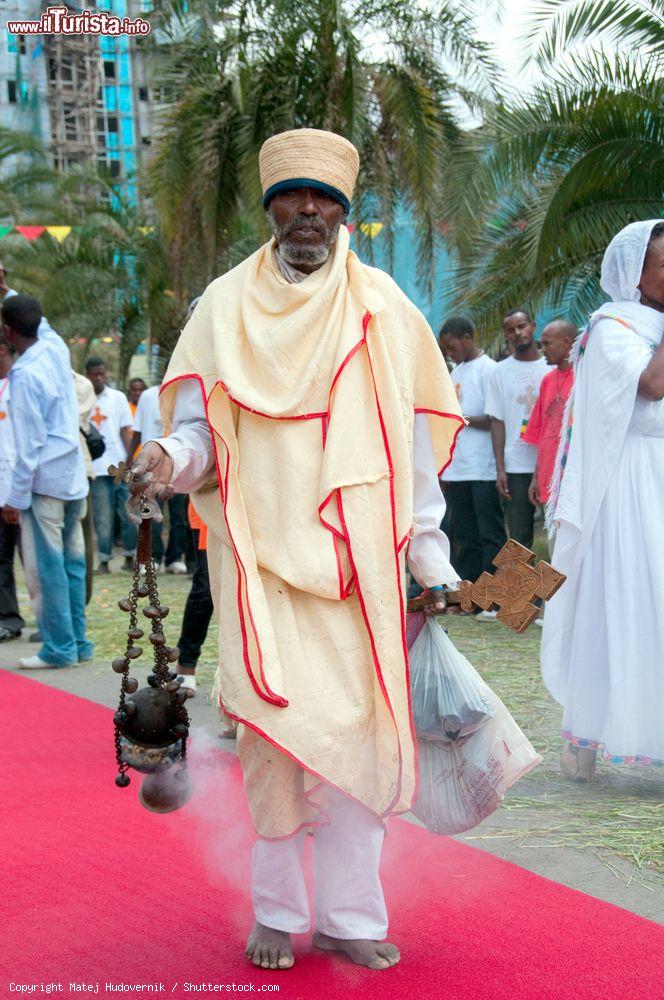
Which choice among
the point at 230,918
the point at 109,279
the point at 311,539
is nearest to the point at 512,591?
the point at 311,539

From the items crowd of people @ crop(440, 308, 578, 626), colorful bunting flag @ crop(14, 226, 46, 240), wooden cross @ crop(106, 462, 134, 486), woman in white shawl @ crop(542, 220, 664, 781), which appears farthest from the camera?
colorful bunting flag @ crop(14, 226, 46, 240)

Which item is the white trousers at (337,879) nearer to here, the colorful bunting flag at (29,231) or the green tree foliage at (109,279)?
the green tree foliage at (109,279)

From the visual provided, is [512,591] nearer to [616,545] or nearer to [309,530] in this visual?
[309,530]

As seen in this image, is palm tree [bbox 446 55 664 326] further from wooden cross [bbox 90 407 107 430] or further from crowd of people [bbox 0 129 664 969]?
crowd of people [bbox 0 129 664 969]

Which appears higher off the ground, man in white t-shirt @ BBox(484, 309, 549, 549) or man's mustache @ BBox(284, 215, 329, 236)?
man's mustache @ BBox(284, 215, 329, 236)

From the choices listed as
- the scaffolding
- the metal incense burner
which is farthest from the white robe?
the scaffolding

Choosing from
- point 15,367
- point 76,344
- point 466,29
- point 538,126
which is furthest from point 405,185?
point 76,344

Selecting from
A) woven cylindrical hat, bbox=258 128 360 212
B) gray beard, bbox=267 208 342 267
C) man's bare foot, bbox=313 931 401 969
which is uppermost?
woven cylindrical hat, bbox=258 128 360 212

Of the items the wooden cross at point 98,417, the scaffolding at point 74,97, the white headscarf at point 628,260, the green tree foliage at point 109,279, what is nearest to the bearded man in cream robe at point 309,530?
the white headscarf at point 628,260

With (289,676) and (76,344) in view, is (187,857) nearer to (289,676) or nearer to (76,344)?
(289,676)

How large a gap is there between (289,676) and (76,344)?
837 inches

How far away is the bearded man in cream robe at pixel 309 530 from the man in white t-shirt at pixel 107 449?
897 cm

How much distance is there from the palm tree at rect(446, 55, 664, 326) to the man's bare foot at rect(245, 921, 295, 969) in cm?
855

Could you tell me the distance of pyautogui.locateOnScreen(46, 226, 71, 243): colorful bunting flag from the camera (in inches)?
916
